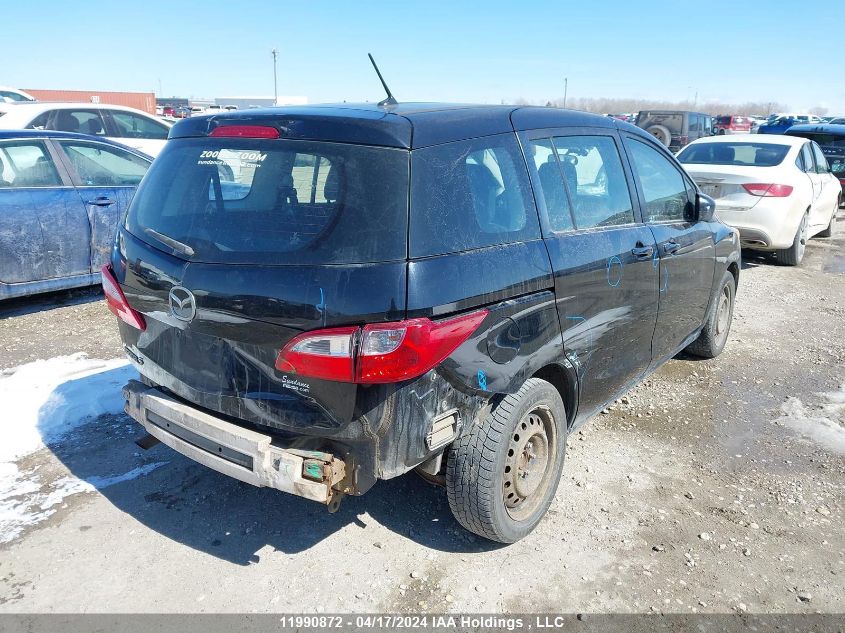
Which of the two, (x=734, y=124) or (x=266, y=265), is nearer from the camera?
(x=266, y=265)

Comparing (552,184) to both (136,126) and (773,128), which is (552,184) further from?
(773,128)

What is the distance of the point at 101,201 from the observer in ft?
21.3

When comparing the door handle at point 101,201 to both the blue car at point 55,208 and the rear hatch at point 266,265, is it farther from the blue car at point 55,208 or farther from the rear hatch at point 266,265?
the rear hatch at point 266,265

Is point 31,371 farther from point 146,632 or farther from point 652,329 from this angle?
point 652,329

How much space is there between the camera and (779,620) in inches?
106

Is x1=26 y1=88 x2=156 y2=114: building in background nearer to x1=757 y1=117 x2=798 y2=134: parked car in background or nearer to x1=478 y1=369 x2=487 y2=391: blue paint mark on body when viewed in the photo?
x1=757 y1=117 x2=798 y2=134: parked car in background

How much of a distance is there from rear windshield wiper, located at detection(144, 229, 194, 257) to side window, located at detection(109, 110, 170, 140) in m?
8.44

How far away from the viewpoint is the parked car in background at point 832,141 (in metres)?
13.5

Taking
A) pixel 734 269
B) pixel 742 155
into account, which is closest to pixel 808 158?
pixel 742 155

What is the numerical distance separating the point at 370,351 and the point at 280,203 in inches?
28.8

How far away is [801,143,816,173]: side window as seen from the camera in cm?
936

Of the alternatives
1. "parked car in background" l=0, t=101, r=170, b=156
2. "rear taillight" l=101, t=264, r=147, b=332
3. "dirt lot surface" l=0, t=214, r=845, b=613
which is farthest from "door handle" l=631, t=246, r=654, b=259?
"parked car in background" l=0, t=101, r=170, b=156

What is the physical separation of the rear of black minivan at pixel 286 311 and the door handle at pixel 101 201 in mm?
4088

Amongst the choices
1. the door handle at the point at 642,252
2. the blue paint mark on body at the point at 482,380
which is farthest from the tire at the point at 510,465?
the door handle at the point at 642,252
